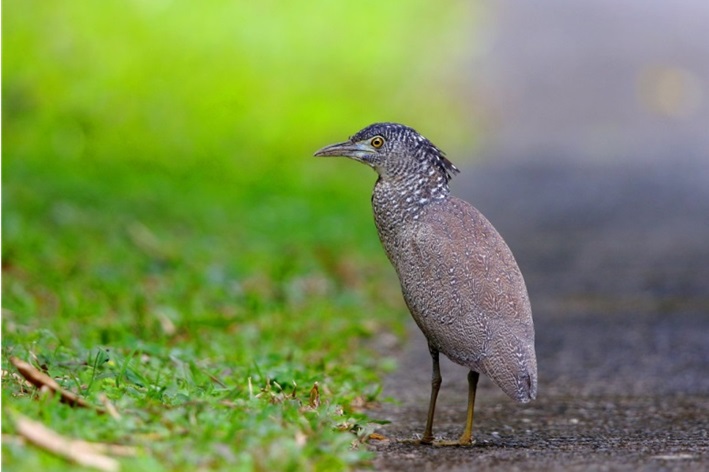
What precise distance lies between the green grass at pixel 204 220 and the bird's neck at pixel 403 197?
826 mm

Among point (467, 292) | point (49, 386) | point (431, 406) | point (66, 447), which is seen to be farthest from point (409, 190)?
point (66, 447)

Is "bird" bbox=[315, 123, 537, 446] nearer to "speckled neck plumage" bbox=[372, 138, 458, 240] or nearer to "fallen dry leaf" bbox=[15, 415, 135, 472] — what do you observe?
"speckled neck plumage" bbox=[372, 138, 458, 240]

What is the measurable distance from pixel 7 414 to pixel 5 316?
2.78m

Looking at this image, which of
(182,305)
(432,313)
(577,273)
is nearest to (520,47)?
(577,273)

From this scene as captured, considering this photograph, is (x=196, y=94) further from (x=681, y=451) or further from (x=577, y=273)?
(x=681, y=451)

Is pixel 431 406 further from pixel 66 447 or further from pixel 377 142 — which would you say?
pixel 66 447

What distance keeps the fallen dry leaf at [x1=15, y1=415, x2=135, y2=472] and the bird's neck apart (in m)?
1.83

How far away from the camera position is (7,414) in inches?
171

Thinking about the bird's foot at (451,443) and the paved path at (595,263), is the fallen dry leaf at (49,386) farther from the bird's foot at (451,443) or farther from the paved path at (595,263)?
the bird's foot at (451,443)

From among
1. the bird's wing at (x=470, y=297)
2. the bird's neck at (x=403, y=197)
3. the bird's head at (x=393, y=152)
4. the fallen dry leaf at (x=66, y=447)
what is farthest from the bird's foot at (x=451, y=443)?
the fallen dry leaf at (x=66, y=447)

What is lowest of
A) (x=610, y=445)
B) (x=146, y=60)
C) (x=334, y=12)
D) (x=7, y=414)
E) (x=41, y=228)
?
(x=7, y=414)

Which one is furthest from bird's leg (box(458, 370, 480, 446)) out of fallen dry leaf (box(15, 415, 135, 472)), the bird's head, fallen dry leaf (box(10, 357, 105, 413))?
fallen dry leaf (box(15, 415, 135, 472))

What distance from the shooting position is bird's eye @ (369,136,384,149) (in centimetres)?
559

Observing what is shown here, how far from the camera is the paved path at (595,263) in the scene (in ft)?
17.8
